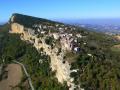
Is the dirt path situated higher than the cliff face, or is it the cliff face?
the cliff face

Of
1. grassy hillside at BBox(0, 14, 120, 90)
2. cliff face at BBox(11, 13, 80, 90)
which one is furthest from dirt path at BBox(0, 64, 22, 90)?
cliff face at BBox(11, 13, 80, 90)

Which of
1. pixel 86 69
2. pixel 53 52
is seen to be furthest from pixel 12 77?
pixel 86 69

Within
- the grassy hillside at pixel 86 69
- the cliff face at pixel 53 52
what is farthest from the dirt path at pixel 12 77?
the cliff face at pixel 53 52

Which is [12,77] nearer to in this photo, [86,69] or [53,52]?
[53,52]

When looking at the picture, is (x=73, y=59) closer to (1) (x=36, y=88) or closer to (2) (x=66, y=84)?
(2) (x=66, y=84)

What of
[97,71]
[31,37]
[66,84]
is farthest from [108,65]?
[31,37]

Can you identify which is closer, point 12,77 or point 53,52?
point 53,52

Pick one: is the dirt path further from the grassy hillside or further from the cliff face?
the cliff face

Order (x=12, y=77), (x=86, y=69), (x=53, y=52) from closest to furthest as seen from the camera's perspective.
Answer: (x=86, y=69)
(x=53, y=52)
(x=12, y=77)
